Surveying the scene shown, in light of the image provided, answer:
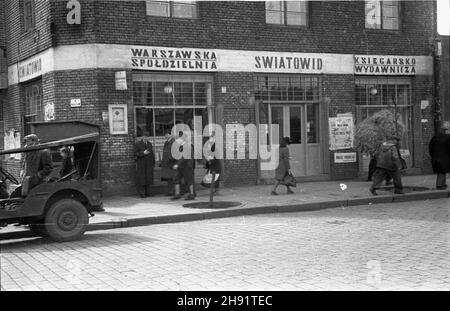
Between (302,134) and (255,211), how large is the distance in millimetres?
6054

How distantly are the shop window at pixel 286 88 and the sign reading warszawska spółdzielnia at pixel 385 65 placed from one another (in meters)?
1.78

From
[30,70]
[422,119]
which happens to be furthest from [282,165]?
[30,70]

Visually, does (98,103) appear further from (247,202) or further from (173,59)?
(247,202)

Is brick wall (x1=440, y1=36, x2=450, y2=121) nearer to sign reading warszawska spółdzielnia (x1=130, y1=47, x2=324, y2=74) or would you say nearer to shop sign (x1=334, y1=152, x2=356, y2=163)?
shop sign (x1=334, y1=152, x2=356, y2=163)

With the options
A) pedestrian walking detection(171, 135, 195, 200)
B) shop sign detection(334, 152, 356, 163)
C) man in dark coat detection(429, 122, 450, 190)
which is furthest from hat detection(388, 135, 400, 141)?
pedestrian walking detection(171, 135, 195, 200)

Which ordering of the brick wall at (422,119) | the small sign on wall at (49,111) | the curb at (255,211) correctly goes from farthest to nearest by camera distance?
the brick wall at (422,119)
the small sign on wall at (49,111)
the curb at (255,211)

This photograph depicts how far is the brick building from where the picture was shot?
14359 millimetres

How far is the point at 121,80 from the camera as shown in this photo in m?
14.4

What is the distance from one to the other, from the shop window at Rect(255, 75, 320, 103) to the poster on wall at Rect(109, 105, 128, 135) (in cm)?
428

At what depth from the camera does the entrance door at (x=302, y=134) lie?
1696cm

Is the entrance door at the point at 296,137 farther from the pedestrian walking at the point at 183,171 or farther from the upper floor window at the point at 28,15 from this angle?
the upper floor window at the point at 28,15

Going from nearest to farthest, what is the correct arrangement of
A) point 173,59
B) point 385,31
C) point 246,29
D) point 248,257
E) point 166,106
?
point 248,257, point 173,59, point 166,106, point 246,29, point 385,31

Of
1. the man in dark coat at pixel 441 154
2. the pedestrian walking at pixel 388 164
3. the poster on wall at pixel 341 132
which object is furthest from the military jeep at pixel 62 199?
the poster on wall at pixel 341 132
